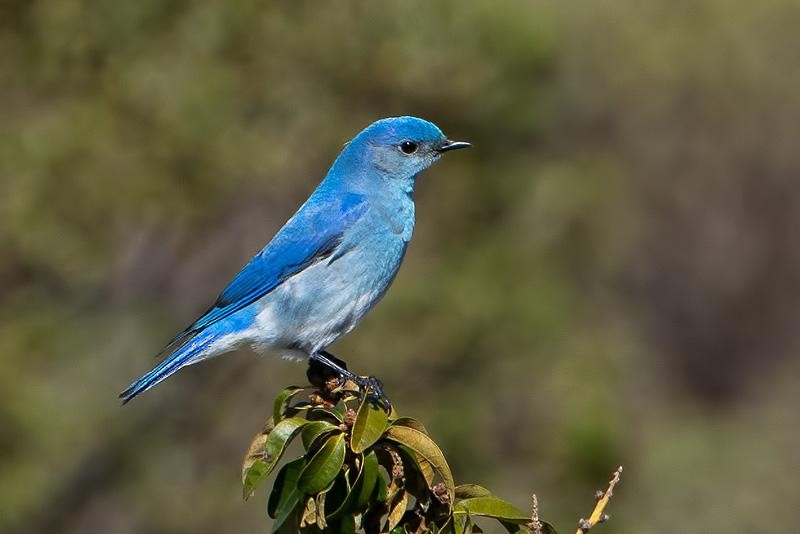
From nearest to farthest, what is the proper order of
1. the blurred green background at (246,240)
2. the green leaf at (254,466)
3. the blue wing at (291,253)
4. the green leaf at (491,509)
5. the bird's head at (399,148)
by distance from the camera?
the green leaf at (491,509)
the green leaf at (254,466)
the blue wing at (291,253)
the bird's head at (399,148)
the blurred green background at (246,240)

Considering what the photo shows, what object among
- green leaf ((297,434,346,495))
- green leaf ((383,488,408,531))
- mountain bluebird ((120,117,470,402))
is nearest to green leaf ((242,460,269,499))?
green leaf ((297,434,346,495))

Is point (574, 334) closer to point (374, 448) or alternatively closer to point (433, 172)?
point (433, 172)

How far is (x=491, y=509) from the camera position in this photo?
3293 mm

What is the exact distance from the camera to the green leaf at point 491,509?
3.28 m

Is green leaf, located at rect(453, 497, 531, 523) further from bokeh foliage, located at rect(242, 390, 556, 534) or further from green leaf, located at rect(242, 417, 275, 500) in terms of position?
green leaf, located at rect(242, 417, 275, 500)

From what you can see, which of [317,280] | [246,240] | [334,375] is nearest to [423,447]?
[334,375]

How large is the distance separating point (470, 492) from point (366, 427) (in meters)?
0.34

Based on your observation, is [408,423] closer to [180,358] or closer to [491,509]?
[491,509]

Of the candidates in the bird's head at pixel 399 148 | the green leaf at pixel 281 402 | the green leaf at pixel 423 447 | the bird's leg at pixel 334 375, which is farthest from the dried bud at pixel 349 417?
the bird's head at pixel 399 148

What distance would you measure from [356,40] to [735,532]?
7.72 meters

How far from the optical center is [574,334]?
9.77 m

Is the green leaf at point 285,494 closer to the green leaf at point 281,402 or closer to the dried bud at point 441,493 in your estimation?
the green leaf at point 281,402

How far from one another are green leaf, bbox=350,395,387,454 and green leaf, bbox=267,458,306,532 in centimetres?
18

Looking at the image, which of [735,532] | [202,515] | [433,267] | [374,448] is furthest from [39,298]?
[735,532]
